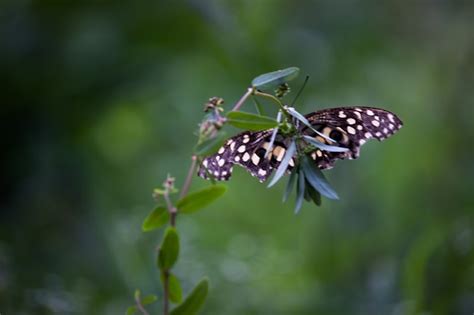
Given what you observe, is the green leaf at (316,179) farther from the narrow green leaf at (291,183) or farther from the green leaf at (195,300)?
the green leaf at (195,300)

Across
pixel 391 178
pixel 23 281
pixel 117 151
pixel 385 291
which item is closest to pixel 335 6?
pixel 391 178

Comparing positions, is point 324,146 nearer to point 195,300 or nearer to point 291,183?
point 291,183

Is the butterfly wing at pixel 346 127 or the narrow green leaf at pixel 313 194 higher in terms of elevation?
the butterfly wing at pixel 346 127

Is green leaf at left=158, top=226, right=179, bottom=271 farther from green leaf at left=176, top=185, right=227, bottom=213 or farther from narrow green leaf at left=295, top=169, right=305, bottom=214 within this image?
narrow green leaf at left=295, top=169, right=305, bottom=214

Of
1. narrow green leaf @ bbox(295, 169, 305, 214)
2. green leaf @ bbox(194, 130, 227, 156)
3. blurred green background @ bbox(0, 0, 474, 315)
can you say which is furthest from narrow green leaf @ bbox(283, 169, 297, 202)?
blurred green background @ bbox(0, 0, 474, 315)

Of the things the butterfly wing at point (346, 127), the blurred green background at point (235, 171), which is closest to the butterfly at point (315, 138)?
the butterfly wing at point (346, 127)

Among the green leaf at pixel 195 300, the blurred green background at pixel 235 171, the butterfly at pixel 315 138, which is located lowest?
the green leaf at pixel 195 300

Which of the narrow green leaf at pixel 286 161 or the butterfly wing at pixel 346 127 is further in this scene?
the butterfly wing at pixel 346 127

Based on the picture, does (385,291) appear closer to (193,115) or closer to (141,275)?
(141,275)
